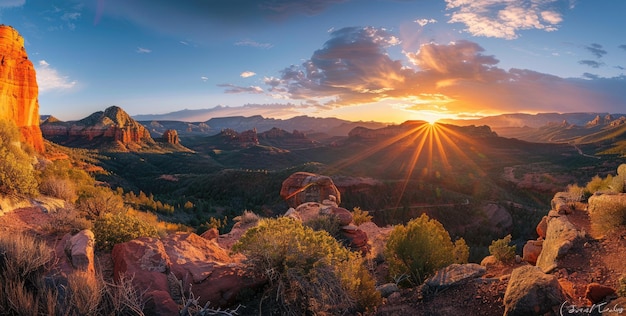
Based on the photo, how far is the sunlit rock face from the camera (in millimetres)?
24219

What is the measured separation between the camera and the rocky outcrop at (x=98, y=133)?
112 metres

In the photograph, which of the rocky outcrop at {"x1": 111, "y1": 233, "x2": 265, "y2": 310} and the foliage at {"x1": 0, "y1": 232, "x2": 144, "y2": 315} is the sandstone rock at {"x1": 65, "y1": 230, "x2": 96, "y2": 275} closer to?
the rocky outcrop at {"x1": 111, "y1": 233, "x2": 265, "y2": 310}

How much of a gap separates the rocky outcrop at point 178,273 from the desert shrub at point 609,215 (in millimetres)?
8634

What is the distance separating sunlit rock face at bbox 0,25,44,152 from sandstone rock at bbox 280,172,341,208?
65.5 ft

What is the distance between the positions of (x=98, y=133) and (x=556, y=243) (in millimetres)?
138861

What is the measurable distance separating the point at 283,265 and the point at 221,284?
4.08 ft

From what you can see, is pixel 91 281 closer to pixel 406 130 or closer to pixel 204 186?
pixel 204 186

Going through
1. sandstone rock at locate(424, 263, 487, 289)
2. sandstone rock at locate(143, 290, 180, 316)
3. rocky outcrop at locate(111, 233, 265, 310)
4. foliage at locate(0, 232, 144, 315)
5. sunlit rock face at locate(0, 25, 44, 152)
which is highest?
sunlit rock face at locate(0, 25, 44, 152)

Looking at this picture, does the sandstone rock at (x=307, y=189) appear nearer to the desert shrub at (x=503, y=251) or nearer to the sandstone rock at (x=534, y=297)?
the desert shrub at (x=503, y=251)

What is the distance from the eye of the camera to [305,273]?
19.6 ft

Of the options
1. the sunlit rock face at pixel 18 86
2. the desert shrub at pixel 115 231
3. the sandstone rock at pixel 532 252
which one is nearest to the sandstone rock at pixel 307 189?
the sandstone rock at pixel 532 252

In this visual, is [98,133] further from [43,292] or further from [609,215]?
[609,215]

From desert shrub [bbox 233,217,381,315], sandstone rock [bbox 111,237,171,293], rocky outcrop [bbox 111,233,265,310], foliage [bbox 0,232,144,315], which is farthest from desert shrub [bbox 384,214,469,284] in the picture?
foliage [bbox 0,232,144,315]

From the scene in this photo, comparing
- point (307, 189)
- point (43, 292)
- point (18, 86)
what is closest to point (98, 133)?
point (18, 86)
